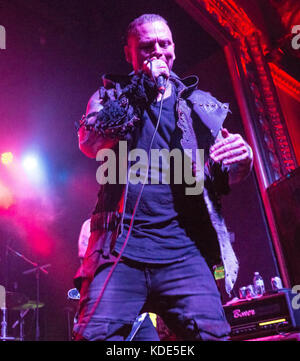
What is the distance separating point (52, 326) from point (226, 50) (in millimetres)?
5622

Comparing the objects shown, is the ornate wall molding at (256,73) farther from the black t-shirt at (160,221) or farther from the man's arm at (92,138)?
the man's arm at (92,138)

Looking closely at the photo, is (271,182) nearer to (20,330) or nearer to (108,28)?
(108,28)

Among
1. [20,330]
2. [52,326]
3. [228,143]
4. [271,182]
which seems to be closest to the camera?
[228,143]

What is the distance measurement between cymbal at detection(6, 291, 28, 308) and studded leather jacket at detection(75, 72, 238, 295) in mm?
4918

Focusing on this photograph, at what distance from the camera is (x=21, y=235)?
7320 millimetres

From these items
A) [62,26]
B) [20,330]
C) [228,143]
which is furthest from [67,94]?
[228,143]

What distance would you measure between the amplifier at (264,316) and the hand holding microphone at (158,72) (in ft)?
6.98

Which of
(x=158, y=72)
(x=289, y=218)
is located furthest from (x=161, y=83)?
(x=289, y=218)

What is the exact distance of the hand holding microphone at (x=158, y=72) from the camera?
1573 mm

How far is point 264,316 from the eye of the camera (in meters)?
3.01

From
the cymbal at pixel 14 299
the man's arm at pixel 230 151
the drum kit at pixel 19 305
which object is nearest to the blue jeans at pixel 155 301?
the man's arm at pixel 230 151

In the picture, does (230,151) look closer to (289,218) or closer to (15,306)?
(289,218)

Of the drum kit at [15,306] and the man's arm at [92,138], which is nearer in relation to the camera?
the man's arm at [92,138]

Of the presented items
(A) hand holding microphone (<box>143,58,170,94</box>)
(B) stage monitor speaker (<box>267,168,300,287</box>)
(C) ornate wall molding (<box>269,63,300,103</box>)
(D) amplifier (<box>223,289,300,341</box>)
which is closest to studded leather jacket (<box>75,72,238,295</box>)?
(A) hand holding microphone (<box>143,58,170,94</box>)
